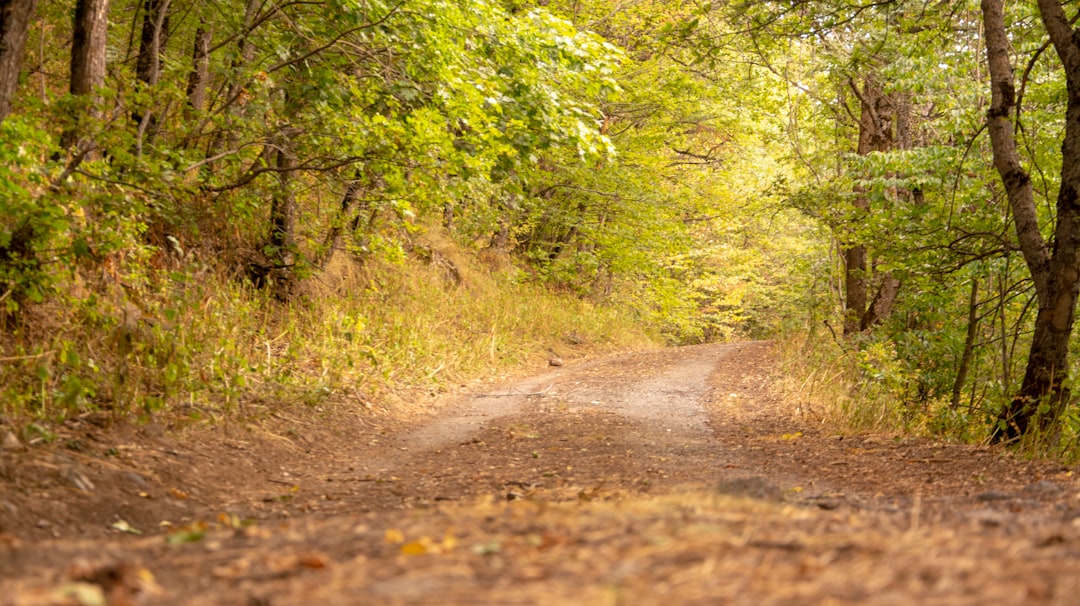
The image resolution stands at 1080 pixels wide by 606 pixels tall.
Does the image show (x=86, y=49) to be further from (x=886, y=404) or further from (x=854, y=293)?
(x=854, y=293)

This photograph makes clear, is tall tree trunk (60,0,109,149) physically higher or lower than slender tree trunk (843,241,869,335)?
higher

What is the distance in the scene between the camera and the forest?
5773 mm

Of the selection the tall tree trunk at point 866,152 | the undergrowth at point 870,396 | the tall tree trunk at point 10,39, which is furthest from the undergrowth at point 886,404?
the tall tree trunk at point 10,39

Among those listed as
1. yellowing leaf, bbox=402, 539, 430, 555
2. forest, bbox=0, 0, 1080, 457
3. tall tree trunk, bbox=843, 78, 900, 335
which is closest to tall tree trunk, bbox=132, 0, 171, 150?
forest, bbox=0, 0, 1080, 457

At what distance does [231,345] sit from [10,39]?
3094mm

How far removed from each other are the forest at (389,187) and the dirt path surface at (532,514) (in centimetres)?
64

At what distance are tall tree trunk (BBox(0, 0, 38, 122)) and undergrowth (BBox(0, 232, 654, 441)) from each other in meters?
1.54

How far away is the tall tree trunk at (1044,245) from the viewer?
6.42 meters

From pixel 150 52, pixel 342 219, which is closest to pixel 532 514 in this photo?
pixel 150 52

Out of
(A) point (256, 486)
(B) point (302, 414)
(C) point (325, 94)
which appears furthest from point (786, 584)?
(C) point (325, 94)

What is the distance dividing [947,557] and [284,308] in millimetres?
9015

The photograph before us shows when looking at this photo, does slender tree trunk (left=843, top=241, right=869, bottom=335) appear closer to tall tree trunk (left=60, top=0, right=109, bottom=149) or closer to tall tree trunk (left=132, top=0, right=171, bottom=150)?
tall tree trunk (left=132, top=0, right=171, bottom=150)

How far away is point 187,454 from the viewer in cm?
552

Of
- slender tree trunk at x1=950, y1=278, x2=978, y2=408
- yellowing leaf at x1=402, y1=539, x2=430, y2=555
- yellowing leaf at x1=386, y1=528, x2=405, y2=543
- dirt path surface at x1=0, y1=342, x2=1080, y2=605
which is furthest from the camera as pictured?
slender tree trunk at x1=950, y1=278, x2=978, y2=408
